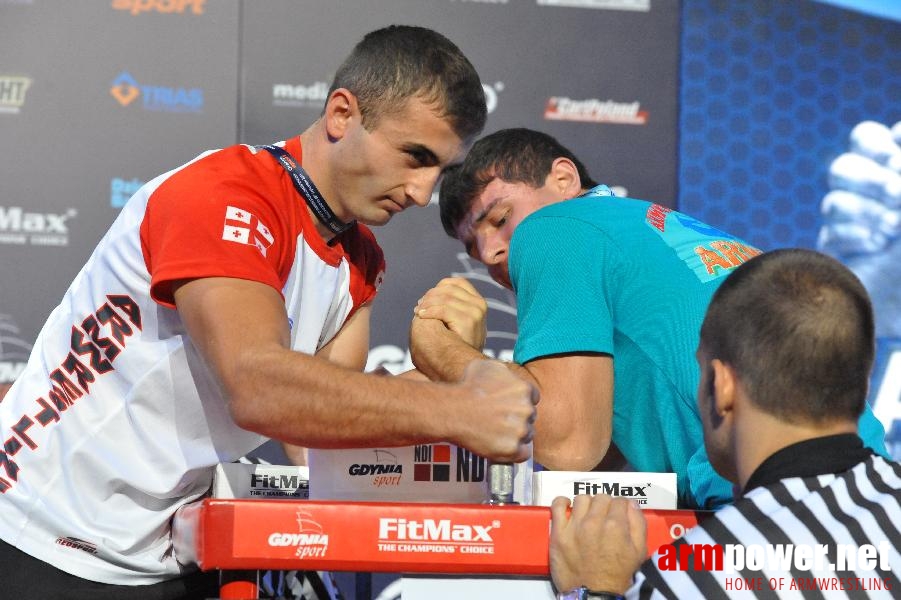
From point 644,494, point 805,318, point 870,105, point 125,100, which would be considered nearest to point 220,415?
point 644,494

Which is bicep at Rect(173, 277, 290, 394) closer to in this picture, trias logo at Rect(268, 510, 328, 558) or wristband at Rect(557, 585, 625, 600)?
trias logo at Rect(268, 510, 328, 558)

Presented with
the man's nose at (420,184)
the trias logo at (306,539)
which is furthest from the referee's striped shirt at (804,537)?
the man's nose at (420,184)

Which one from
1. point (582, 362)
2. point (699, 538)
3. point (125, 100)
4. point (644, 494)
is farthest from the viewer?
point (125, 100)

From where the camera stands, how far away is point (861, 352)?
141 cm

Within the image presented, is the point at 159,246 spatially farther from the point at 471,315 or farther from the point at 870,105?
the point at 870,105

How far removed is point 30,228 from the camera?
Answer: 4.04 m

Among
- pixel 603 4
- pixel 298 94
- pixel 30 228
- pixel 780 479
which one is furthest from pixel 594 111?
pixel 780 479

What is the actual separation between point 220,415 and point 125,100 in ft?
8.66

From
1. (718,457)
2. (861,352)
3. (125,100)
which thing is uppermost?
(125,100)

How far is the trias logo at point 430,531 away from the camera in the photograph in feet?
4.54

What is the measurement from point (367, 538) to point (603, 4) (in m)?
3.44

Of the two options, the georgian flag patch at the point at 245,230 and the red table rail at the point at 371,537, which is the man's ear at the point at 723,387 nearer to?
the red table rail at the point at 371,537

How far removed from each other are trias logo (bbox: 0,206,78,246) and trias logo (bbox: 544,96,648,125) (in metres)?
1.94

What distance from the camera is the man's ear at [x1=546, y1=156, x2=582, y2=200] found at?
274 cm
